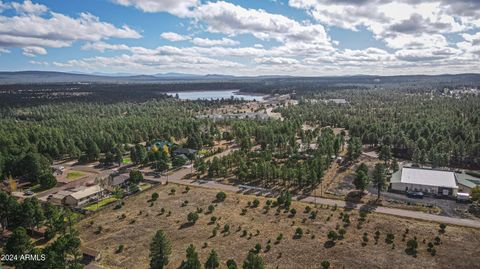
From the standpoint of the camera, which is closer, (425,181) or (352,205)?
(352,205)

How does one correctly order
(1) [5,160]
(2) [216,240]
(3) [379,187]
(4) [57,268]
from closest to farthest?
1. (4) [57,268]
2. (2) [216,240]
3. (3) [379,187]
4. (1) [5,160]

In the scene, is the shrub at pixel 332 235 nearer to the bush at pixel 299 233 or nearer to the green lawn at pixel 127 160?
the bush at pixel 299 233

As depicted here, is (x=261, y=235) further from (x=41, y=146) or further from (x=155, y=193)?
(x=41, y=146)

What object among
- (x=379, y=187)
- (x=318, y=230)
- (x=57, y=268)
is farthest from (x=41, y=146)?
(x=379, y=187)

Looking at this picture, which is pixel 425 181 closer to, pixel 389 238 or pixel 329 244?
pixel 389 238

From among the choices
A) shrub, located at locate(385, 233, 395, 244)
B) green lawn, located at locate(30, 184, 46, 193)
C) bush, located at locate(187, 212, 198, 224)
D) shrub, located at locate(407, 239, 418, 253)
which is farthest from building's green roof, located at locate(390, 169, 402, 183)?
green lawn, located at locate(30, 184, 46, 193)

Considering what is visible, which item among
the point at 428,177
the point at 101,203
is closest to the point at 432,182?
the point at 428,177
